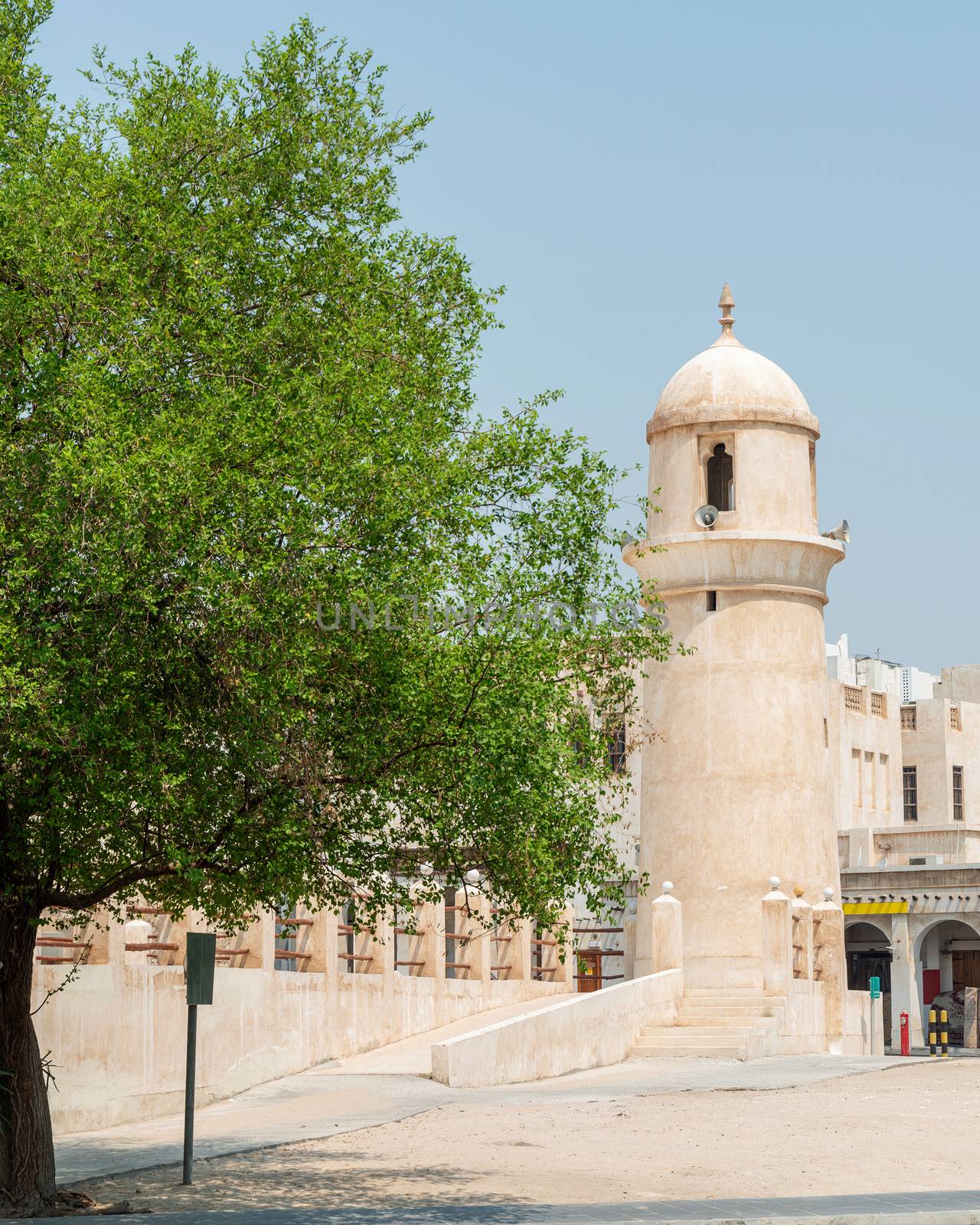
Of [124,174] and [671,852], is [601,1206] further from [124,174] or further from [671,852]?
[671,852]

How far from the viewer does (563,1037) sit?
89.1 ft

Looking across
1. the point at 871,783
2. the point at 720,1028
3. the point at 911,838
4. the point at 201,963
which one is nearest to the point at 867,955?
the point at 911,838

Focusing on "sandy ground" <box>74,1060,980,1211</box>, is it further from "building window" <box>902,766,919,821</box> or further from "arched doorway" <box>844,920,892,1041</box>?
"building window" <box>902,766,919,821</box>

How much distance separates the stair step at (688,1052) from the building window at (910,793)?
4395 cm

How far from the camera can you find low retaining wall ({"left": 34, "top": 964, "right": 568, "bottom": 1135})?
19.2 m

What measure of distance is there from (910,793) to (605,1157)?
57771mm

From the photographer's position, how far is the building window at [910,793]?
71.8 metres

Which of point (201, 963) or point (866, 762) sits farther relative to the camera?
point (866, 762)

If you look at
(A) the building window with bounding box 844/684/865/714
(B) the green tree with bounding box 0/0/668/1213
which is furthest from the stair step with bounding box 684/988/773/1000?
(A) the building window with bounding box 844/684/865/714

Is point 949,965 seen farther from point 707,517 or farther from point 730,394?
point 730,394

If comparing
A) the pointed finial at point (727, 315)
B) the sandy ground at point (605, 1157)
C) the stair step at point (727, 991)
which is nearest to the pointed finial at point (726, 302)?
the pointed finial at point (727, 315)

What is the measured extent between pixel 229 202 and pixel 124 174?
3.30ft

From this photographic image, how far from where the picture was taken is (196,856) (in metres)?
13.2

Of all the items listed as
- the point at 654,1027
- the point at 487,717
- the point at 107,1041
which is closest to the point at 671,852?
the point at 654,1027
